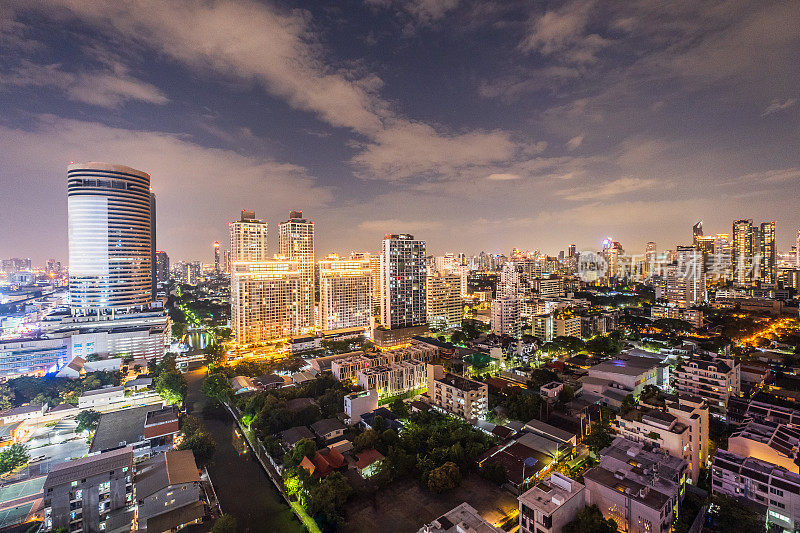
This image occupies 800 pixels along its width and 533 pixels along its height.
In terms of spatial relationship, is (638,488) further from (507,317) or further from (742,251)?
(742,251)

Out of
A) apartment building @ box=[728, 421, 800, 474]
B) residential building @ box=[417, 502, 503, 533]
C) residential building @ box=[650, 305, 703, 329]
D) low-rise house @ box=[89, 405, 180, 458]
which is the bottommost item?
low-rise house @ box=[89, 405, 180, 458]

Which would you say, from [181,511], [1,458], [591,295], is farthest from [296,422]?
[591,295]

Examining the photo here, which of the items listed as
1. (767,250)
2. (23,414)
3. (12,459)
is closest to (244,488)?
(12,459)

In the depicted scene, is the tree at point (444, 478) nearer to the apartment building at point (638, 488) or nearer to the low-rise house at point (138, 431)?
the apartment building at point (638, 488)

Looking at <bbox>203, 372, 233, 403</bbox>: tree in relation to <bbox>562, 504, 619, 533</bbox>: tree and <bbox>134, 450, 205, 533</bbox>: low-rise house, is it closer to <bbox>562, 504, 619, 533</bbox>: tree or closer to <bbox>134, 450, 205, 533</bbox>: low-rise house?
<bbox>134, 450, 205, 533</bbox>: low-rise house

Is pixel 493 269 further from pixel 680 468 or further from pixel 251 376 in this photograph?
pixel 680 468

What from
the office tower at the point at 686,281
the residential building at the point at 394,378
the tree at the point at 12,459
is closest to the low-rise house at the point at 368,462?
the residential building at the point at 394,378

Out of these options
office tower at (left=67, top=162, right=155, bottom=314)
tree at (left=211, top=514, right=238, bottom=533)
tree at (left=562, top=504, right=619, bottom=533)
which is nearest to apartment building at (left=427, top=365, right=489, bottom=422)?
tree at (left=562, top=504, right=619, bottom=533)
